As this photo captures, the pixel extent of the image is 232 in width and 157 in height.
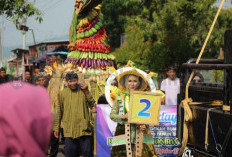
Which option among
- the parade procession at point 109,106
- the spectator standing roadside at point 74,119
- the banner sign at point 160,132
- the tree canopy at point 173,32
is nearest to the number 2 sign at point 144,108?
the parade procession at point 109,106

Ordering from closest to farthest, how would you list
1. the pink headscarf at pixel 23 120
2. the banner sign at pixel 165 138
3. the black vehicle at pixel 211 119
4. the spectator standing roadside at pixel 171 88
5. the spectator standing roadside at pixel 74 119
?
the pink headscarf at pixel 23 120 → the black vehicle at pixel 211 119 → the spectator standing roadside at pixel 74 119 → the banner sign at pixel 165 138 → the spectator standing roadside at pixel 171 88

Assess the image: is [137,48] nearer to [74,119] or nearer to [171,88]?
[171,88]

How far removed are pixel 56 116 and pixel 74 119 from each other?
1.05 ft

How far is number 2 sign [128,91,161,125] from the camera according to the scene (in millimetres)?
4527

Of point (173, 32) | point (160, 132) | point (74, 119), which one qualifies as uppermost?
point (173, 32)

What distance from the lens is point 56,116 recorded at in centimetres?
542

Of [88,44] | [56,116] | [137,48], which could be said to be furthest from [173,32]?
[56,116]

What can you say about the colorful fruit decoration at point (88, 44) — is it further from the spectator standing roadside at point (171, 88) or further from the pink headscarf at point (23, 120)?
the pink headscarf at point (23, 120)

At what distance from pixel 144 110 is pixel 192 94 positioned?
674 millimetres

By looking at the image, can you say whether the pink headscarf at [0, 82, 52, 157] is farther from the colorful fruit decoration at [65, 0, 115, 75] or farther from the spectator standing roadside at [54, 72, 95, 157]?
the colorful fruit decoration at [65, 0, 115, 75]

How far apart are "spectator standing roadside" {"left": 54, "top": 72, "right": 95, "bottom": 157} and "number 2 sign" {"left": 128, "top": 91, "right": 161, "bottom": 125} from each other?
1089 millimetres

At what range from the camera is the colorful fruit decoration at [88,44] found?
34.6ft

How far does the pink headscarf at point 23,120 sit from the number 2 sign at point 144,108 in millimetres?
3029

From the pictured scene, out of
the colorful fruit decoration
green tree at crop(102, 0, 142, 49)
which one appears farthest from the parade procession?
green tree at crop(102, 0, 142, 49)
